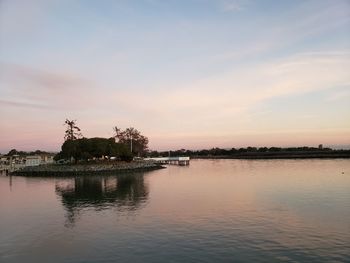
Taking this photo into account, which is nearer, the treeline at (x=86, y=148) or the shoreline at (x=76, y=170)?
the shoreline at (x=76, y=170)

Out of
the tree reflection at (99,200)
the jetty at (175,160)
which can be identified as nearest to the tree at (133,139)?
the jetty at (175,160)

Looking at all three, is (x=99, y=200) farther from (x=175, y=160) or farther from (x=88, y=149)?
(x=175, y=160)

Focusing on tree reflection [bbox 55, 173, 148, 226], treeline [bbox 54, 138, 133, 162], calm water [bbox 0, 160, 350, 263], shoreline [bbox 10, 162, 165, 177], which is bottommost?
calm water [bbox 0, 160, 350, 263]

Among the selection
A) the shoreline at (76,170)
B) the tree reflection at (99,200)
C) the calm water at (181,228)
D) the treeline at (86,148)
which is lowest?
the calm water at (181,228)

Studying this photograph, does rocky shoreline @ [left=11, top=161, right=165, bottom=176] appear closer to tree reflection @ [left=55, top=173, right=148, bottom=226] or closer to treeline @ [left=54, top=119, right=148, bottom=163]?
treeline @ [left=54, top=119, right=148, bottom=163]

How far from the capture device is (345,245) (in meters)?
17.5

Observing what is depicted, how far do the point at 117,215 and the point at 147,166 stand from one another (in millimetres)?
60735

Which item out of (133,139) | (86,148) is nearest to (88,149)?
(86,148)

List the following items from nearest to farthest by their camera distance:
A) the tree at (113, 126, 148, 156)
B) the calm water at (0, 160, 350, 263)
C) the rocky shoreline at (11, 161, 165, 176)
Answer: the calm water at (0, 160, 350, 263), the rocky shoreline at (11, 161, 165, 176), the tree at (113, 126, 148, 156)

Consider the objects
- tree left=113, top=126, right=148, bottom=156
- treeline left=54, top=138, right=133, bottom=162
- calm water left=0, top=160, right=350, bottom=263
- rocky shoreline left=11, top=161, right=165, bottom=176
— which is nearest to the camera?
calm water left=0, top=160, right=350, bottom=263

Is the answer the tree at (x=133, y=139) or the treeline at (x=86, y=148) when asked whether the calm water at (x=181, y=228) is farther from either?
the tree at (x=133, y=139)

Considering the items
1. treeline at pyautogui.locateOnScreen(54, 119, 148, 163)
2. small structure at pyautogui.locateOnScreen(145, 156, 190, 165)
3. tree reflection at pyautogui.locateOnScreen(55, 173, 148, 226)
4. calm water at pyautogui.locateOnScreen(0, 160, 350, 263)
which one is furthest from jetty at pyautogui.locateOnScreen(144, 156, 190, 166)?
calm water at pyautogui.locateOnScreen(0, 160, 350, 263)

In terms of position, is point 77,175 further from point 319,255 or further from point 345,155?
point 345,155

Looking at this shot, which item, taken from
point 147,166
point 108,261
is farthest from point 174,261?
point 147,166
